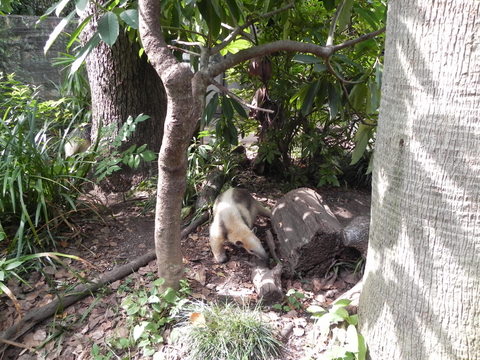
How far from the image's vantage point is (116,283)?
283 centimetres

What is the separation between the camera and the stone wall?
7.03m

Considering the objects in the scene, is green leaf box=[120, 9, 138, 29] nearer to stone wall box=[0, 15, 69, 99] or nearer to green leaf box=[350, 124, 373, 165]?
green leaf box=[350, 124, 373, 165]

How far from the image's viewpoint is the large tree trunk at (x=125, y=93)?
384 centimetres

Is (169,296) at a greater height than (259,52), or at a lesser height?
lesser

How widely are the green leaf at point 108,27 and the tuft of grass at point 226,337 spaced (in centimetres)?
163

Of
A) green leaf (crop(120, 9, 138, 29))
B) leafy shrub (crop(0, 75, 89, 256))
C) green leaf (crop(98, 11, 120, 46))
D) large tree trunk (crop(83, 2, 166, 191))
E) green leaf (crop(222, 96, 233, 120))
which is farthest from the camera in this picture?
large tree trunk (crop(83, 2, 166, 191))

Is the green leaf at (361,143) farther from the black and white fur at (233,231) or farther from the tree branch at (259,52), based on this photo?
the black and white fur at (233,231)

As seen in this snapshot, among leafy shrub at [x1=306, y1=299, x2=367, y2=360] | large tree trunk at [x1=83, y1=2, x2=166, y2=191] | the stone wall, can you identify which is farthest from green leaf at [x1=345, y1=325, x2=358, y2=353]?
the stone wall

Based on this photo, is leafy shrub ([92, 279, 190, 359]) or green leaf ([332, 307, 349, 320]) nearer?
green leaf ([332, 307, 349, 320])

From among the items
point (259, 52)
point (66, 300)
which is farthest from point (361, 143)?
point (66, 300)

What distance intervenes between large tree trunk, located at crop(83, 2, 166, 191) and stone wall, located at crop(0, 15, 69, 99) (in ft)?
12.3

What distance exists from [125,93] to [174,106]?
7.71 feet

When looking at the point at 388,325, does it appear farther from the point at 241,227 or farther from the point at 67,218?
the point at 67,218

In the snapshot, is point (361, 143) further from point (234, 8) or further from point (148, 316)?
point (148, 316)
